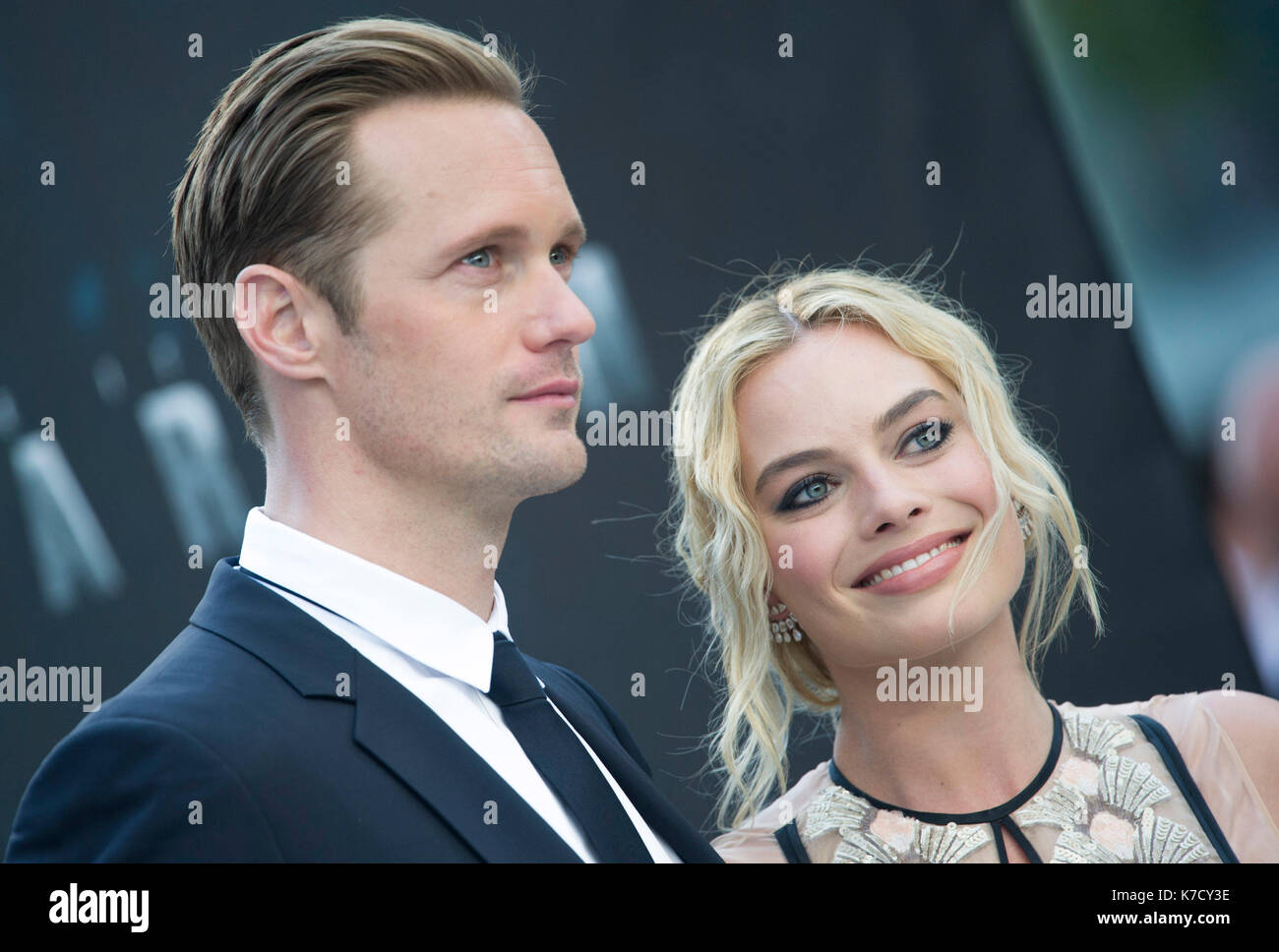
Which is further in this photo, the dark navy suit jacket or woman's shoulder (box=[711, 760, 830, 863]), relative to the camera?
woman's shoulder (box=[711, 760, 830, 863])

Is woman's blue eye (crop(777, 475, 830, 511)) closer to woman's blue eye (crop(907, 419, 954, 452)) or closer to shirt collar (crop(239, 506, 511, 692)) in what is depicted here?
woman's blue eye (crop(907, 419, 954, 452))

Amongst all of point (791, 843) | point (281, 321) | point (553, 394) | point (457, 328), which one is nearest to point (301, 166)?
point (281, 321)

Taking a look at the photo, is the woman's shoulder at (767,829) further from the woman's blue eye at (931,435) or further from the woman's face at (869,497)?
the woman's blue eye at (931,435)

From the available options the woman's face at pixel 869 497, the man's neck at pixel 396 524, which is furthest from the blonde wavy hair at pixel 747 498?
the man's neck at pixel 396 524

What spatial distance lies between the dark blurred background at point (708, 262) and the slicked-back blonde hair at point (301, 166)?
1.12 m

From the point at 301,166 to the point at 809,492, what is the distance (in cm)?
107

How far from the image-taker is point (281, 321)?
175 centimetres

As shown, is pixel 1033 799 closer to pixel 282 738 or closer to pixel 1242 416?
pixel 1242 416

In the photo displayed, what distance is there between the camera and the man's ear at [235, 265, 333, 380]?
1.72 m

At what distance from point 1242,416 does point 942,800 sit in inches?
53.7

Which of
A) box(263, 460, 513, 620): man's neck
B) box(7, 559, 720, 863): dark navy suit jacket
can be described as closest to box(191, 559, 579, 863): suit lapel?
box(7, 559, 720, 863): dark navy suit jacket

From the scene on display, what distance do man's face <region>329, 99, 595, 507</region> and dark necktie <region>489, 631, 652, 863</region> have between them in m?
0.26
